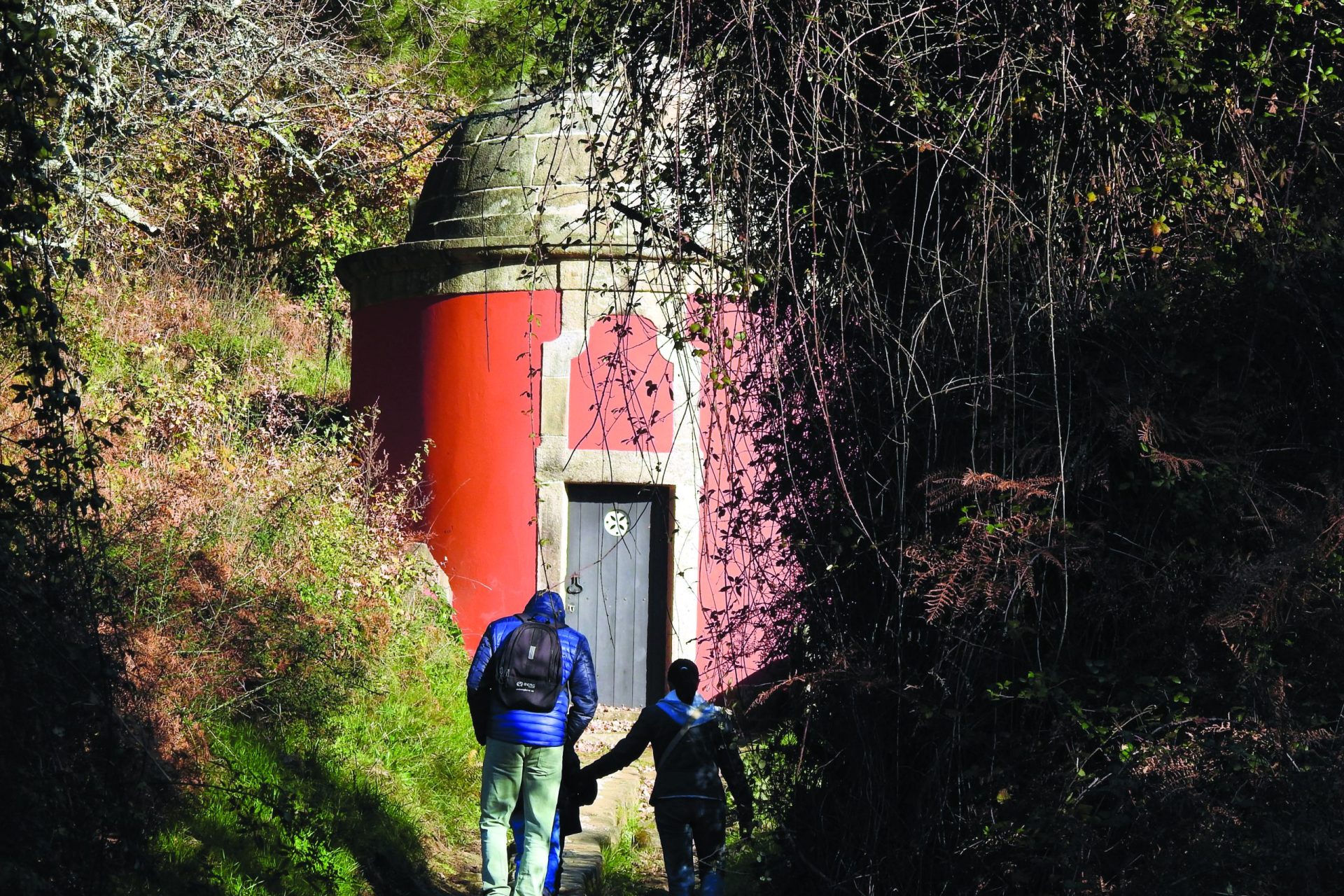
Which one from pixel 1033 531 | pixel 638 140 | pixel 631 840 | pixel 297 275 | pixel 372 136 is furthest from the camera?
pixel 297 275

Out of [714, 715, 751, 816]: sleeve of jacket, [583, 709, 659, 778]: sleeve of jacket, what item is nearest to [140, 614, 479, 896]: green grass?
[583, 709, 659, 778]: sleeve of jacket

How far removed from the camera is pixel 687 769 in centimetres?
608

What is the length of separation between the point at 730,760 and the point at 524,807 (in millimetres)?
1150

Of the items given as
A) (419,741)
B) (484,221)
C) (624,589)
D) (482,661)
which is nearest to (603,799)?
(419,741)

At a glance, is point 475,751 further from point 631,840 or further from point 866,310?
point 866,310

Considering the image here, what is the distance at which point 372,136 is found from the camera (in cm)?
1848

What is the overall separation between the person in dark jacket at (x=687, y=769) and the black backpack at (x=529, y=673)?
473 mm

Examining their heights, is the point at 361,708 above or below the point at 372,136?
below

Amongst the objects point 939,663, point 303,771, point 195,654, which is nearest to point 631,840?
point 303,771

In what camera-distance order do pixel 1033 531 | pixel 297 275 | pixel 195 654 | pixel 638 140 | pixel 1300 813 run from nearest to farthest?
pixel 1300 813 → pixel 1033 531 → pixel 638 140 → pixel 195 654 → pixel 297 275

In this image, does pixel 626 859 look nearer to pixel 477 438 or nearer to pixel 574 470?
pixel 574 470

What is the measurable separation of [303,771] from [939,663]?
204 inches

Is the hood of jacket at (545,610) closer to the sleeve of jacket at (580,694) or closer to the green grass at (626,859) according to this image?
the sleeve of jacket at (580,694)

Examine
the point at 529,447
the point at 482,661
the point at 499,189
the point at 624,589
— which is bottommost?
the point at 624,589
